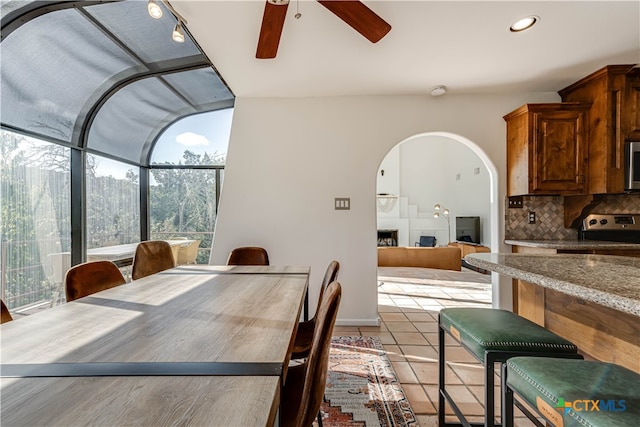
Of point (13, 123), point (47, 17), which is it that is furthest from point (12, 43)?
point (13, 123)

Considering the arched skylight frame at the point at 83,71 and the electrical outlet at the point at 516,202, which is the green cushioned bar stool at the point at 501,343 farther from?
the arched skylight frame at the point at 83,71

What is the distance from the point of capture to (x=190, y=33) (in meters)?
2.19

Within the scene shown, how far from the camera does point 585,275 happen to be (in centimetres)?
116

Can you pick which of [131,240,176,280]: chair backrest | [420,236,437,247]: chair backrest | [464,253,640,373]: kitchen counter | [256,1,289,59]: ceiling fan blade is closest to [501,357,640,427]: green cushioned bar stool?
[464,253,640,373]: kitchen counter

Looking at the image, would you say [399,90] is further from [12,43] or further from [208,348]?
[12,43]

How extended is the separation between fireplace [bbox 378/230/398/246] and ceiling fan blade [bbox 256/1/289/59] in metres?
8.63

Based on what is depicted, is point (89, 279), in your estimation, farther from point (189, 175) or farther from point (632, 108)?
point (632, 108)

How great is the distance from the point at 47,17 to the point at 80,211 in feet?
6.98

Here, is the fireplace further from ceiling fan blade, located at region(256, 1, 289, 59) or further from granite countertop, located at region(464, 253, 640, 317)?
ceiling fan blade, located at region(256, 1, 289, 59)

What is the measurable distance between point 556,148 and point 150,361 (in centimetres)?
348

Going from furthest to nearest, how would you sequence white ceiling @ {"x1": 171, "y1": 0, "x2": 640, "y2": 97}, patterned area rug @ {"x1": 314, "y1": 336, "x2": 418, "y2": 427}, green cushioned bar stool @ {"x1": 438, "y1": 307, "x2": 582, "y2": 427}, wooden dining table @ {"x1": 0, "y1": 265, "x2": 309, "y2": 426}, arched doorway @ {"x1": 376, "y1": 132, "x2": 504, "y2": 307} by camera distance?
arched doorway @ {"x1": 376, "y1": 132, "x2": 504, "y2": 307} < white ceiling @ {"x1": 171, "y1": 0, "x2": 640, "y2": 97} < patterned area rug @ {"x1": 314, "y1": 336, "x2": 418, "y2": 427} < green cushioned bar stool @ {"x1": 438, "y1": 307, "x2": 582, "y2": 427} < wooden dining table @ {"x1": 0, "y1": 265, "x2": 309, "y2": 426}

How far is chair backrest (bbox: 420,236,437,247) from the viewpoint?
9.40 meters

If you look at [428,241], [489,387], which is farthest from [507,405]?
[428,241]

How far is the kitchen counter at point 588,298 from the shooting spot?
3.13 ft
